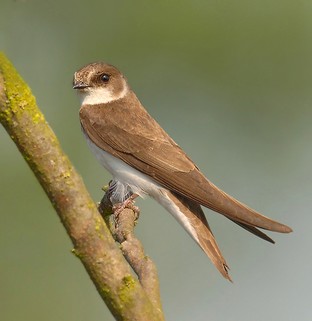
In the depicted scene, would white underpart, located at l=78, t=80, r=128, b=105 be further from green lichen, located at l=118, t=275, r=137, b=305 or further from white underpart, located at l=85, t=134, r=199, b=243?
green lichen, located at l=118, t=275, r=137, b=305

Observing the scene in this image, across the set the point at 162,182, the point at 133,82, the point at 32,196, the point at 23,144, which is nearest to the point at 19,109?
the point at 23,144

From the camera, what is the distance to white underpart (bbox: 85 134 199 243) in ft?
13.2

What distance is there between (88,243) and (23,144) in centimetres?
29

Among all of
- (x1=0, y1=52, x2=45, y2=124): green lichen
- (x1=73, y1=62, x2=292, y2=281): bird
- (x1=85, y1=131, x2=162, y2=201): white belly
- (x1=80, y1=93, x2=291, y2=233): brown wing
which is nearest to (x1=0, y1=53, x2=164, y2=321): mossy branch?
(x1=0, y1=52, x2=45, y2=124): green lichen

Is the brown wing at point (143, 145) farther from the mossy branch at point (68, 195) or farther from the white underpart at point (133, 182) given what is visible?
the mossy branch at point (68, 195)

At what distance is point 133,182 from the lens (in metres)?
4.16

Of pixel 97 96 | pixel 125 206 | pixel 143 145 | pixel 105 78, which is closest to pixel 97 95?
pixel 97 96

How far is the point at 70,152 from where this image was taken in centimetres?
507

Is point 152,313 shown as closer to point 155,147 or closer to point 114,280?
point 114,280

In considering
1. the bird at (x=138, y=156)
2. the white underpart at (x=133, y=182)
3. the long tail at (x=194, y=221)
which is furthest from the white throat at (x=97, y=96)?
the long tail at (x=194, y=221)

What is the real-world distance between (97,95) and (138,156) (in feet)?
1.65

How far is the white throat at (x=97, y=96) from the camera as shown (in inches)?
177

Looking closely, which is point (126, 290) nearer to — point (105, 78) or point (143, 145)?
point (143, 145)

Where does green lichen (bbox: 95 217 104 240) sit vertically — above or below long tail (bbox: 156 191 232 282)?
below
